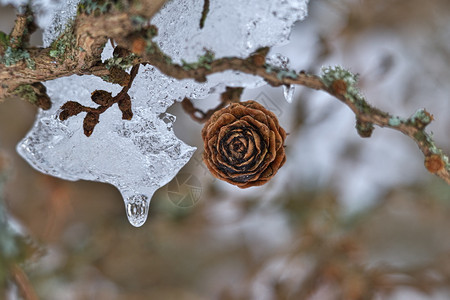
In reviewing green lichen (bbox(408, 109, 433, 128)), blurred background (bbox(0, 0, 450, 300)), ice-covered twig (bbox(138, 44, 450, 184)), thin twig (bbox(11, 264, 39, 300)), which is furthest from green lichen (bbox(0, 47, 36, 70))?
blurred background (bbox(0, 0, 450, 300))

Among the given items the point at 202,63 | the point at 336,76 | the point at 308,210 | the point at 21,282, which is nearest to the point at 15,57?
the point at 202,63

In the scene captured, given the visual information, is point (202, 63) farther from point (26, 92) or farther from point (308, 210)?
point (308, 210)

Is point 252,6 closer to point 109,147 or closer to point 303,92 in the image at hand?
point 109,147

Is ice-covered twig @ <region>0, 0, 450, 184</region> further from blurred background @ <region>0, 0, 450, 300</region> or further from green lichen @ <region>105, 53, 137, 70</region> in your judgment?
blurred background @ <region>0, 0, 450, 300</region>

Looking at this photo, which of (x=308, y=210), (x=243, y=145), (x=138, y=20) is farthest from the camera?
(x=308, y=210)

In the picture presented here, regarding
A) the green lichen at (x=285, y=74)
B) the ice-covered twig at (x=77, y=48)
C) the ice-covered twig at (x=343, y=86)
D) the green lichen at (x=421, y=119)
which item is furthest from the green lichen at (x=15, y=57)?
the green lichen at (x=421, y=119)
